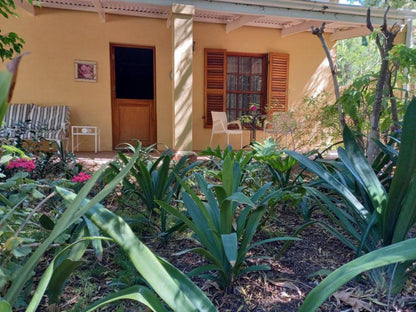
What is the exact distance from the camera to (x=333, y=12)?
496cm

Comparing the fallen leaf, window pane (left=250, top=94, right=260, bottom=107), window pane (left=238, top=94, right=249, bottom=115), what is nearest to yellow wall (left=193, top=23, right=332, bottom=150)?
window pane (left=238, top=94, right=249, bottom=115)

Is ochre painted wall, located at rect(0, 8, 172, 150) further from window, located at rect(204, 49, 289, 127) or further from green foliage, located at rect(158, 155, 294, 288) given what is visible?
green foliage, located at rect(158, 155, 294, 288)

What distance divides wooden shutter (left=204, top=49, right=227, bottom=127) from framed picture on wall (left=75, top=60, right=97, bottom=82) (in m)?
2.15

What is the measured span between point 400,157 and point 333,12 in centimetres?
484

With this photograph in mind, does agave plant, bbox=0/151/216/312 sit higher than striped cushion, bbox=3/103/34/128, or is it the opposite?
striped cushion, bbox=3/103/34/128

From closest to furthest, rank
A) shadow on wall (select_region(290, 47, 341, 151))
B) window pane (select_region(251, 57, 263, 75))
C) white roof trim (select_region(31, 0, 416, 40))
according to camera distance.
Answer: shadow on wall (select_region(290, 47, 341, 151)) → white roof trim (select_region(31, 0, 416, 40)) → window pane (select_region(251, 57, 263, 75))

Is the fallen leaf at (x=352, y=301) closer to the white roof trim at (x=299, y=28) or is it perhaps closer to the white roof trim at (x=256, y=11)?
the white roof trim at (x=256, y=11)

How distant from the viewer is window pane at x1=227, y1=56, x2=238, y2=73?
19.9 ft

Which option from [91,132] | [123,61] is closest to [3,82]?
[91,132]

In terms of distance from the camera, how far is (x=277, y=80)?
6.16 m

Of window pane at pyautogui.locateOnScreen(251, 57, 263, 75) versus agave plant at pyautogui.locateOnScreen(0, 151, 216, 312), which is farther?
window pane at pyautogui.locateOnScreen(251, 57, 263, 75)

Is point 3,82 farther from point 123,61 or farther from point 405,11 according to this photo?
point 123,61

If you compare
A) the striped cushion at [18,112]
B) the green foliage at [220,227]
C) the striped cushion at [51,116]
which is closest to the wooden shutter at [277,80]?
the striped cushion at [51,116]

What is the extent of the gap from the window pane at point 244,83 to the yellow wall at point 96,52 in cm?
56
